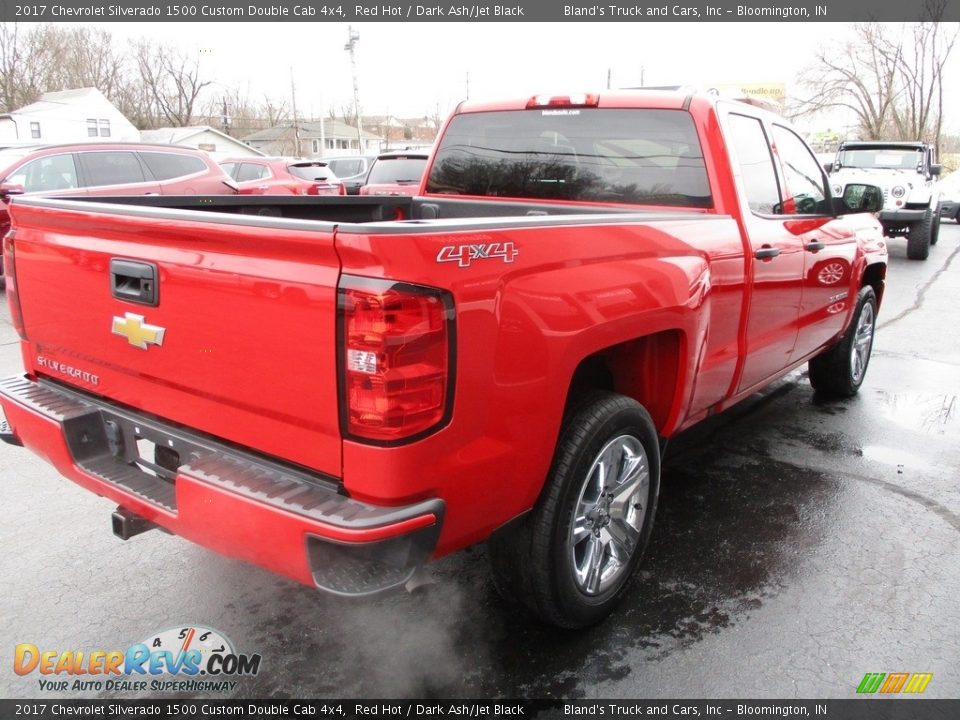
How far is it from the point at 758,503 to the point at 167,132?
2477 inches

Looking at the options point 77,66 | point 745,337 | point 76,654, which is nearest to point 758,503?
point 745,337

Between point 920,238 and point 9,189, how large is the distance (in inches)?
574

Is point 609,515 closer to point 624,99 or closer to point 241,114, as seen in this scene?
point 624,99

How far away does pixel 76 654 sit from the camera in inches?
103

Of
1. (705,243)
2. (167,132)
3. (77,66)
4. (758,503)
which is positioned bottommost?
(758,503)

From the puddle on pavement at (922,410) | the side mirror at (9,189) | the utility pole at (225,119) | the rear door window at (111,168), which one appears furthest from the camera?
the utility pole at (225,119)

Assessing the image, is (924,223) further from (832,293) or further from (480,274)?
(480,274)

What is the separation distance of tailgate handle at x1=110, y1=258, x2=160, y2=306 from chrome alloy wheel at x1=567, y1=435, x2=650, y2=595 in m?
1.51

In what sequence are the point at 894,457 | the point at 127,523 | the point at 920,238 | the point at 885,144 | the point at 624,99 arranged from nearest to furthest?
the point at 127,523 → the point at 624,99 → the point at 894,457 → the point at 920,238 → the point at 885,144

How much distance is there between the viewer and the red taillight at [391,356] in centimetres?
184

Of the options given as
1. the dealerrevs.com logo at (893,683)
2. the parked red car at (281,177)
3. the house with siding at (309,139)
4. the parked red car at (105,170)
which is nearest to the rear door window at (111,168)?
the parked red car at (105,170)

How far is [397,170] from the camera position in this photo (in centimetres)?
1285

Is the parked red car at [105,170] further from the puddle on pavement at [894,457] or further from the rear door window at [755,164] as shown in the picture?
the puddle on pavement at [894,457]

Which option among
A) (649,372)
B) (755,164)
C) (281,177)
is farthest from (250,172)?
(649,372)
